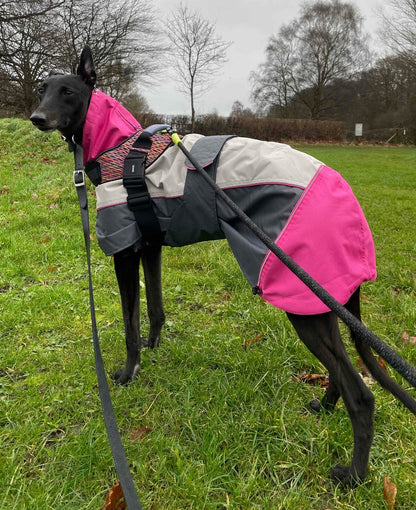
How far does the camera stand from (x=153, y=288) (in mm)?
2730

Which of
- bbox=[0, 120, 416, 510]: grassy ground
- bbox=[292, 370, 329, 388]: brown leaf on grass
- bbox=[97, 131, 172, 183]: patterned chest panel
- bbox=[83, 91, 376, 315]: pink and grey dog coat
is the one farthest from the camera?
bbox=[292, 370, 329, 388]: brown leaf on grass

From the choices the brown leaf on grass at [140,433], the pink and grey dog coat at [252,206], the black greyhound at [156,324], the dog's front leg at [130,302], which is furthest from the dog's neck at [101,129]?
the brown leaf on grass at [140,433]

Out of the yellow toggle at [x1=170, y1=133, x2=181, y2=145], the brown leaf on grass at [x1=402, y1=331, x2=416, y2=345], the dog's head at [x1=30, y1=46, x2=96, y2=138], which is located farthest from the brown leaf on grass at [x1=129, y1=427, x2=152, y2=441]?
the brown leaf on grass at [x1=402, y1=331, x2=416, y2=345]

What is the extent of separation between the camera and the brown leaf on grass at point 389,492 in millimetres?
1629

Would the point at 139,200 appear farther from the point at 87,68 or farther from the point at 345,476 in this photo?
the point at 345,476

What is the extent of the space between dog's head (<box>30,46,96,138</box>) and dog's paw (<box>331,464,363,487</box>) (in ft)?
7.83

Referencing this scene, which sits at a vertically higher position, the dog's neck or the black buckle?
the dog's neck

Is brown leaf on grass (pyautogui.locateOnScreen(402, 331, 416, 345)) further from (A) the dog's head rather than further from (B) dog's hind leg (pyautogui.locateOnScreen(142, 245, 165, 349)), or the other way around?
(A) the dog's head

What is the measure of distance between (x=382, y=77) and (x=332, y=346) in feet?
131

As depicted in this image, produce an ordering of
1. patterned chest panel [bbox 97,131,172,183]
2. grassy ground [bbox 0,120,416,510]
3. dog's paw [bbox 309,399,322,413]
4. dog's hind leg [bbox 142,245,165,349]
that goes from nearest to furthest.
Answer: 1. grassy ground [bbox 0,120,416,510]
2. patterned chest panel [bbox 97,131,172,183]
3. dog's paw [bbox 309,399,322,413]
4. dog's hind leg [bbox 142,245,165,349]

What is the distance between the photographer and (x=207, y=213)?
6.16ft

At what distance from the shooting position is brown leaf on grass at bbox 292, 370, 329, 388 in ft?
7.95

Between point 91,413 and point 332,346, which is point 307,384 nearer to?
point 332,346

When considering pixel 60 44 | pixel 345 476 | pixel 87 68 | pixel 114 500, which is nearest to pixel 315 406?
pixel 345 476
